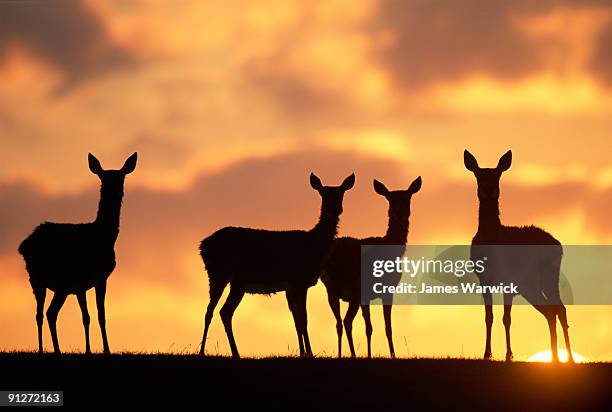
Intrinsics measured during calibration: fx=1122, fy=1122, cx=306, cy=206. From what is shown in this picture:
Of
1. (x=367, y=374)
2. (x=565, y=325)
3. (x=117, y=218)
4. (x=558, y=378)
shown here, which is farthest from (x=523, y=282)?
(x=117, y=218)

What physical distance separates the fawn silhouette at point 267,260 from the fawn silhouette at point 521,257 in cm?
331

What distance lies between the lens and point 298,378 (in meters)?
19.9

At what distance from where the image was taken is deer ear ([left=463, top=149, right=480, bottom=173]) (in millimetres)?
24989

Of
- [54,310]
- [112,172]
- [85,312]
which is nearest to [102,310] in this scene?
[85,312]

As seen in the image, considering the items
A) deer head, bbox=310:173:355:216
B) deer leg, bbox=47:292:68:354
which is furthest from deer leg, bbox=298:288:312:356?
deer leg, bbox=47:292:68:354

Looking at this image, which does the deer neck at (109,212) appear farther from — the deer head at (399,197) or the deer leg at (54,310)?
the deer head at (399,197)

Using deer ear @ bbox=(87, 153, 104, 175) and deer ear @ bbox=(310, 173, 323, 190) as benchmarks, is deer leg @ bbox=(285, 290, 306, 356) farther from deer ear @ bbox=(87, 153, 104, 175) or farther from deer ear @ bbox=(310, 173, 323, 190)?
deer ear @ bbox=(87, 153, 104, 175)

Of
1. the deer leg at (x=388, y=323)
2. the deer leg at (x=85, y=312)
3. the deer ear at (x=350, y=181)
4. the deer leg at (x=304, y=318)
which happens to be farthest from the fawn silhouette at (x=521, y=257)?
the deer leg at (x=85, y=312)

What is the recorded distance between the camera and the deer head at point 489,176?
24812 mm

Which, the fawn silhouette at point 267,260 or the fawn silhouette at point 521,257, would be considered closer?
the fawn silhouette at point 521,257

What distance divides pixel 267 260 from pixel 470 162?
16.5ft

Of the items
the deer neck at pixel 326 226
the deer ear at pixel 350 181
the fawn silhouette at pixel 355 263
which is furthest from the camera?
the fawn silhouette at pixel 355 263

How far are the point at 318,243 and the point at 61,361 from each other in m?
6.79

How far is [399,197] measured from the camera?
1093 inches
